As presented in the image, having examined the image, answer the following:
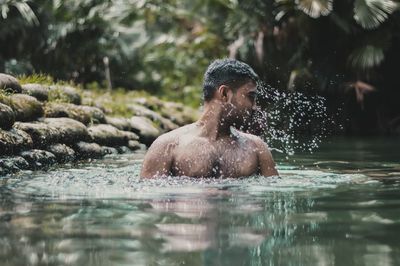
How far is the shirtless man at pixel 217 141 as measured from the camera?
17.5 ft

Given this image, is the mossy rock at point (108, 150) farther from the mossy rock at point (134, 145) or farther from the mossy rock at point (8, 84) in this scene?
the mossy rock at point (8, 84)

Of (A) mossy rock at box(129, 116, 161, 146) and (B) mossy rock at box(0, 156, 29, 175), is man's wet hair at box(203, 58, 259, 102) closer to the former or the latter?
(B) mossy rock at box(0, 156, 29, 175)

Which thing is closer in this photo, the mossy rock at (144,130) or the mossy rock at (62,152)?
the mossy rock at (62,152)

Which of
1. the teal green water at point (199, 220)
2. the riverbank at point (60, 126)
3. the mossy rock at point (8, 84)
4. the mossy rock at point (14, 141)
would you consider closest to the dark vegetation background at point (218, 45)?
the riverbank at point (60, 126)

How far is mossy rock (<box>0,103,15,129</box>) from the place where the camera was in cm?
674

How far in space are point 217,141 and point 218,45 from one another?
573 inches

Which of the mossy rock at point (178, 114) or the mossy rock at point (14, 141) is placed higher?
the mossy rock at point (178, 114)

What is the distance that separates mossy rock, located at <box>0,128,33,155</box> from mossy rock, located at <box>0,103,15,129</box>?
58mm

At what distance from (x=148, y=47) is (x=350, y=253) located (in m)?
18.1

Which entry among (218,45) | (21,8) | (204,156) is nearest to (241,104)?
(204,156)

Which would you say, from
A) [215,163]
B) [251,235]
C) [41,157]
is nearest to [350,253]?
[251,235]

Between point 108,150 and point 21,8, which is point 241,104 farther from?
point 21,8

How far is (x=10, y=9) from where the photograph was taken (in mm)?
17016

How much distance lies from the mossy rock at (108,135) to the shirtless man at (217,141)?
12.2 ft
